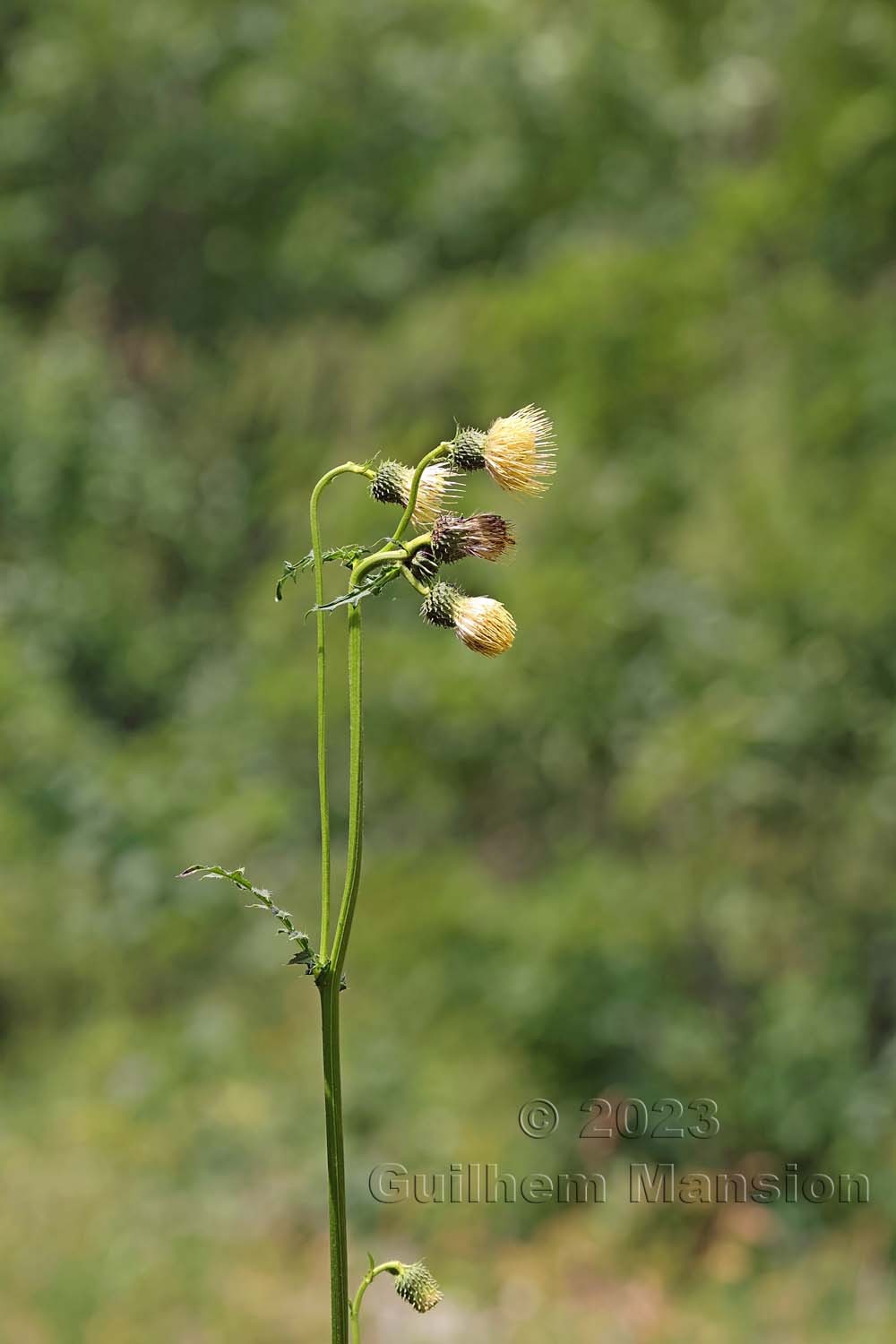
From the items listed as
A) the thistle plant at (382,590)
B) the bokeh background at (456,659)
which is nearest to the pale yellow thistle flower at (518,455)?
the thistle plant at (382,590)

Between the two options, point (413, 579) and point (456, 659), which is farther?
point (456, 659)

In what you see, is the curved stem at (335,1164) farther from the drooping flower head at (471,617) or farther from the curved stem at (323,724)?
the drooping flower head at (471,617)

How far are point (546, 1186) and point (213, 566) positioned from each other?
2860 millimetres

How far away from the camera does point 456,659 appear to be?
4367 mm

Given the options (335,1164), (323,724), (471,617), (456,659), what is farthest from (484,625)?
(456,659)

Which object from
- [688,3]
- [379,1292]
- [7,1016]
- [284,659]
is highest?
[688,3]

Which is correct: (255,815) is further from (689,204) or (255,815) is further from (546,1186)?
(689,204)

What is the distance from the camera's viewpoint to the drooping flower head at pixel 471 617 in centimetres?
62

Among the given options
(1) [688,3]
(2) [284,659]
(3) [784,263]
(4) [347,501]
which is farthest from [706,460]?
(1) [688,3]

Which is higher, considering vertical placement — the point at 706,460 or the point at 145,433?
the point at 145,433

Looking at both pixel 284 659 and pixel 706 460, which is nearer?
pixel 706 460

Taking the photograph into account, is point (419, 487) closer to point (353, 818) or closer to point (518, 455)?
point (518, 455)

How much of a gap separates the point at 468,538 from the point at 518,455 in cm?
7

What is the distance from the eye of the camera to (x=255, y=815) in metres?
4.68
